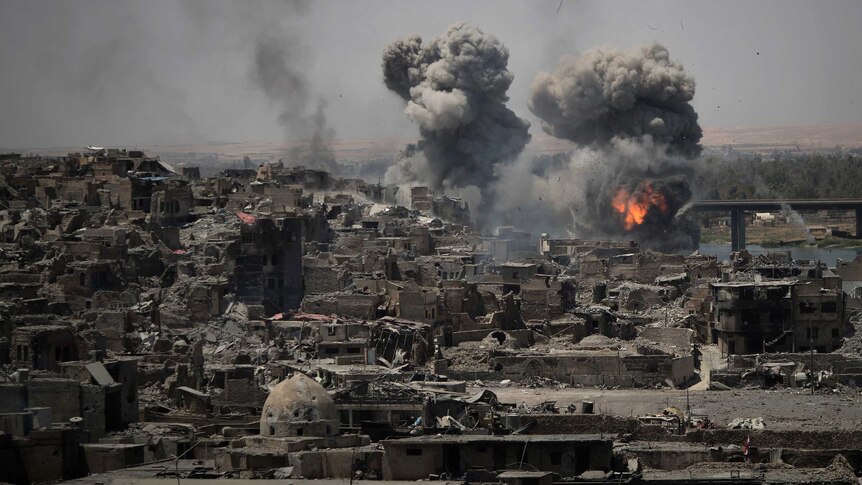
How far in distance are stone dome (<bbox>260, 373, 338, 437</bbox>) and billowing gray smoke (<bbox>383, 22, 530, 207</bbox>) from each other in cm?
6752

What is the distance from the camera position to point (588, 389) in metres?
55.6

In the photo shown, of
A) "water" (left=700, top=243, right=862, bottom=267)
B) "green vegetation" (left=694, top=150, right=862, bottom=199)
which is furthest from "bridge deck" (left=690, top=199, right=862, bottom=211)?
"green vegetation" (left=694, top=150, right=862, bottom=199)

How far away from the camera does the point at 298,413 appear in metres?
41.8

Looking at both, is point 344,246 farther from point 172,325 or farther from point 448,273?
point 172,325

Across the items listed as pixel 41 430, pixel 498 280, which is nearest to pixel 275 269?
pixel 498 280

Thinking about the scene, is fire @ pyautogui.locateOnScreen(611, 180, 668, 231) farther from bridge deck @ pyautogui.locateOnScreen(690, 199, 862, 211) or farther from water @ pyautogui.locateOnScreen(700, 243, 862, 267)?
bridge deck @ pyautogui.locateOnScreen(690, 199, 862, 211)

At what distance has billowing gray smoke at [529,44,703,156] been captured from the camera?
106688 mm

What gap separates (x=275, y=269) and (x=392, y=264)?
15.6 ft

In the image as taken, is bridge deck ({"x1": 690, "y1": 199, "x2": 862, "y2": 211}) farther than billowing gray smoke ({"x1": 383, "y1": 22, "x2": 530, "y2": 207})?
Yes

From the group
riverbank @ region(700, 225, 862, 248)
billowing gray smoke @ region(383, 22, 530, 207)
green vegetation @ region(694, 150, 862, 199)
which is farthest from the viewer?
green vegetation @ region(694, 150, 862, 199)

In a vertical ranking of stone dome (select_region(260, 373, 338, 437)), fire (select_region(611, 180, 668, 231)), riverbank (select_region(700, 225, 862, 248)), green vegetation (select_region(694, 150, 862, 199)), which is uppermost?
green vegetation (select_region(694, 150, 862, 199))

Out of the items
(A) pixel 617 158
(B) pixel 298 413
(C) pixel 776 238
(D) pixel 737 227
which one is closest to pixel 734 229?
(D) pixel 737 227

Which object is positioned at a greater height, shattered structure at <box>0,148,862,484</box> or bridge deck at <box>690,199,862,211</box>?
bridge deck at <box>690,199,862,211</box>

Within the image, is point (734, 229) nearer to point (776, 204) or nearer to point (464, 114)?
point (776, 204)
